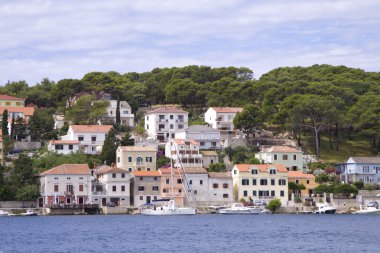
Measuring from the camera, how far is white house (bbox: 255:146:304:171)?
94.4 metres

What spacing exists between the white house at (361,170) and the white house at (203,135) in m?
14.2

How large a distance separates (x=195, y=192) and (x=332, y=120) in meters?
22.0

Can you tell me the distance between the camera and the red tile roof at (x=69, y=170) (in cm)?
8431

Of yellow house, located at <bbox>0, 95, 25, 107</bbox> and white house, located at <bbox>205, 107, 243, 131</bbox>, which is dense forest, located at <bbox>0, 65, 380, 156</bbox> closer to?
white house, located at <bbox>205, 107, 243, 131</bbox>

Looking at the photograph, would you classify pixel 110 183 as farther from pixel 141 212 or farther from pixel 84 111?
pixel 84 111

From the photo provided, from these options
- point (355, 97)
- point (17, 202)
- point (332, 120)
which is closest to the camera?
point (17, 202)

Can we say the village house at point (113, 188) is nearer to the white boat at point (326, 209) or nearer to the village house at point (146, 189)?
the village house at point (146, 189)

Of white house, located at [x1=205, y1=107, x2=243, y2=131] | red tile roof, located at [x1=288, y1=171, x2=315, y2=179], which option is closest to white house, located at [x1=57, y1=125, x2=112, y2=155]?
white house, located at [x1=205, y1=107, x2=243, y2=131]

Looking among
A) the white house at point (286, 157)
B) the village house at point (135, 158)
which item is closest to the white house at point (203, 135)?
the white house at point (286, 157)

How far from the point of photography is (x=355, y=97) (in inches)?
4326

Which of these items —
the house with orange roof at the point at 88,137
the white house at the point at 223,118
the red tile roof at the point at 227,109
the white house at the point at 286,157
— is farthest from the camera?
the red tile roof at the point at 227,109

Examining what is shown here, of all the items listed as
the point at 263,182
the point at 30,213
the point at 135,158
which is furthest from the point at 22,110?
the point at 263,182

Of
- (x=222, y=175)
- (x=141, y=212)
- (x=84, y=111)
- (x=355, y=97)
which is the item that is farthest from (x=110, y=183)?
(x=355, y=97)

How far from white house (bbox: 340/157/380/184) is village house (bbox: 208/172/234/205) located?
1326 cm
